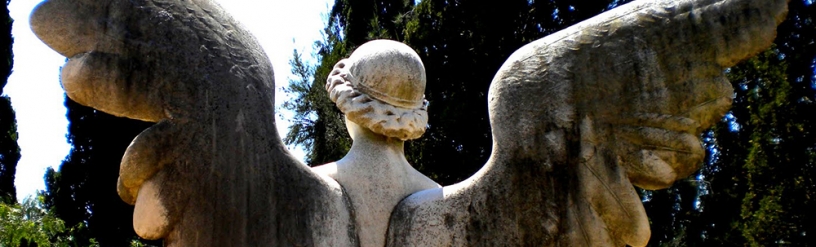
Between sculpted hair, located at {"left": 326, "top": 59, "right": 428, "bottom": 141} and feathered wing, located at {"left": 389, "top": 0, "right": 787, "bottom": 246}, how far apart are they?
0.43 meters

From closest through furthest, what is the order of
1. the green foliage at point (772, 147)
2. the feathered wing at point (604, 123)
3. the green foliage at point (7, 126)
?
the feathered wing at point (604, 123), the green foliage at point (772, 147), the green foliage at point (7, 126)

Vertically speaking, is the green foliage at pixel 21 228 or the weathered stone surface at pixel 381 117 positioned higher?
the weathered stone surface at pixel 381 117

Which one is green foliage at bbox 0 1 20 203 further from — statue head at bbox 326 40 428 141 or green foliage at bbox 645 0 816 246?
statue head at bbox 326 40 428 141

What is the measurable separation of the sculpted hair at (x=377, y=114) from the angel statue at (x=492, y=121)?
0.99ft

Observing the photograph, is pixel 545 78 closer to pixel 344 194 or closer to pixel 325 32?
pixel 344 194

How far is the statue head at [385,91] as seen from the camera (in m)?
3.93

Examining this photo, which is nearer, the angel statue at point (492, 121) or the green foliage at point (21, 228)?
the angel statue at point (492, 121)

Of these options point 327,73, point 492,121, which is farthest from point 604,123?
point 327,73

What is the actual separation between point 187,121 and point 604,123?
Result: 1438 millimetres

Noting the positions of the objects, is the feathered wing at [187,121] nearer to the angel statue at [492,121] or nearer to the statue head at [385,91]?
the angel statue at [492,121]

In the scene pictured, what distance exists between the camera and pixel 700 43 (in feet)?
11.7

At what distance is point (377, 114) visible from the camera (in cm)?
393

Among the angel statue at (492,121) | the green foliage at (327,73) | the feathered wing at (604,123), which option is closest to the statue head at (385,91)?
the angel statue at (492,121)

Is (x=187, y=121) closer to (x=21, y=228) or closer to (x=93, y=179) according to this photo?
(x=21, y=228)
